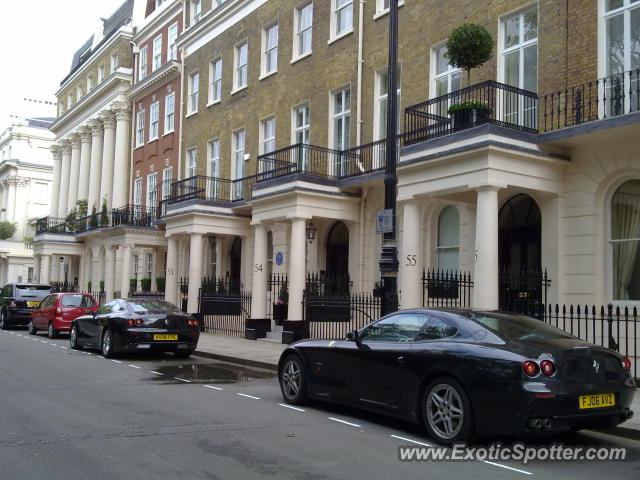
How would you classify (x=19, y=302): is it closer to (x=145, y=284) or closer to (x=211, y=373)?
(x=145, y=284)

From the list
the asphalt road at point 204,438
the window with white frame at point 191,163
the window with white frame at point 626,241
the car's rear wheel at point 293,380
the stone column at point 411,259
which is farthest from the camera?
the window with white frame at point 191,163

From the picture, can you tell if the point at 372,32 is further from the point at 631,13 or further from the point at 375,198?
the point at 631,13

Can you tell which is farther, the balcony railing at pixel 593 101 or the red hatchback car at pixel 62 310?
the red hatchback car at pixel 62 310

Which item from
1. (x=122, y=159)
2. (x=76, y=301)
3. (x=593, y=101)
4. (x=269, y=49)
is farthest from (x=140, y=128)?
(x=593, y=101)

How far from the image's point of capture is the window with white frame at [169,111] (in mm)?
31719

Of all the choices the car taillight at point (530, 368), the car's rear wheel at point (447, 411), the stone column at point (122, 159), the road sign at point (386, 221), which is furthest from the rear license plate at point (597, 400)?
the stone column at point (122, 159)

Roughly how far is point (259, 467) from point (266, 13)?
70.7ft

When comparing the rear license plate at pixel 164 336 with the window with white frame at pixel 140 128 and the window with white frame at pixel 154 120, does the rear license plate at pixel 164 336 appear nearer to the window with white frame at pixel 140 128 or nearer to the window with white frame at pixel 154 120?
the window with white frame at pixel 154 120

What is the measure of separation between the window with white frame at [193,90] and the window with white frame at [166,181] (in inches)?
122

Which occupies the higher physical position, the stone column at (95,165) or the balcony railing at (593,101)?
the stone column at (95,165)

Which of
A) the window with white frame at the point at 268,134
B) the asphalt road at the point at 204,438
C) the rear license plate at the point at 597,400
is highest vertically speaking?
the window with white frame at the point at 268,134

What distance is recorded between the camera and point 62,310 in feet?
67.5

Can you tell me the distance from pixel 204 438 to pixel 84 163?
3897 centimetres

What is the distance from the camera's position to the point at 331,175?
2014 centimetres
